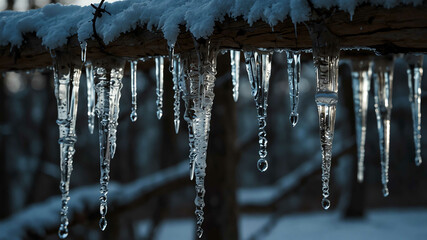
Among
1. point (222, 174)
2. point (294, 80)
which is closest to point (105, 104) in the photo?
point (294, 80)

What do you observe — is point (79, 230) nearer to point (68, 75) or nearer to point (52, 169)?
point (52, 169)

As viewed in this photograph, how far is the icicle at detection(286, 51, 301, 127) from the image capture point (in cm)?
214

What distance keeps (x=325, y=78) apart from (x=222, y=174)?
8.97ft

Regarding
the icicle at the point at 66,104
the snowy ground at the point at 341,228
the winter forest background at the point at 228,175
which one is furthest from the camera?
the snowy ground at the point at 341,228

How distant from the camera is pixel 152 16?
196cm

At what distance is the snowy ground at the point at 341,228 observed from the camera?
34.3 feet

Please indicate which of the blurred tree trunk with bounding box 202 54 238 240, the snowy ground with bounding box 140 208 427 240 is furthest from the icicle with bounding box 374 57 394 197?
the snowy ground with bounding box 140 208 427 240

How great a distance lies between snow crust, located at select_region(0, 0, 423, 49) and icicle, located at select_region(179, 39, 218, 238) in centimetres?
16

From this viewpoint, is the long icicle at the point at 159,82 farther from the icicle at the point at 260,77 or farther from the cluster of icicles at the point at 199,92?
the icicle at the point at 260,77

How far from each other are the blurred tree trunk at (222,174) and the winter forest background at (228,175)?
1 cm

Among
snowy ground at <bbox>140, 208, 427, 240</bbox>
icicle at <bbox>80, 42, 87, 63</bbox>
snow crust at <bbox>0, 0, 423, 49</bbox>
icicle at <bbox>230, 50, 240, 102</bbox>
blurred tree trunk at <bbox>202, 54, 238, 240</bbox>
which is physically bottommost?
snowy ground at <bbox>140, 208, 427, 240</bbox>

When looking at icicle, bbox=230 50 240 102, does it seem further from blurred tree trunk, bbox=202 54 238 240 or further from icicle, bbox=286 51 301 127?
blurred tree trunk, bbox=202 54 238 240

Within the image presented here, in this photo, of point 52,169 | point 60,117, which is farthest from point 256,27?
point 52,169

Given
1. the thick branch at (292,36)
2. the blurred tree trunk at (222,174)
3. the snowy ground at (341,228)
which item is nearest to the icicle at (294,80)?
the thick branch at (292,36)
